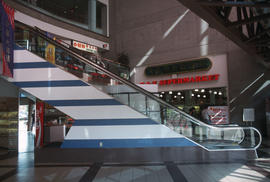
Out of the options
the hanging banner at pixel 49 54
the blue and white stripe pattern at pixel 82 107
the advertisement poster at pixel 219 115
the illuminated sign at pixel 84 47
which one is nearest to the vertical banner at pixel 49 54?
the hanging banner at pixel 49 54

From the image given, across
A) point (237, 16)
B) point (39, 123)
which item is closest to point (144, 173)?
point (39, 123)

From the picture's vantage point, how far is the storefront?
1177 cm

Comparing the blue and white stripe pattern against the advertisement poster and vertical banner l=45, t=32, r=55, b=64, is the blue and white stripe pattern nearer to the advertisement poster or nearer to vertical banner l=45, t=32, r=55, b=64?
vertical banner l=45, t=32, r=55, b=64

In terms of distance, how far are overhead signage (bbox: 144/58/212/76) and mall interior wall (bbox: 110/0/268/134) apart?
322 millimetres

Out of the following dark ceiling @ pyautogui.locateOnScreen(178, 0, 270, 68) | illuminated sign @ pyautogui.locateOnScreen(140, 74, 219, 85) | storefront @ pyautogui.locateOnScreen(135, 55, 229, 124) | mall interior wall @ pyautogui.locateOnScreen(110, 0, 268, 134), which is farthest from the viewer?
illuminated sign @ pyautogui.locateOnScreen(140, 74, 219, 85)

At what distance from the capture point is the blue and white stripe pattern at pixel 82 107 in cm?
533

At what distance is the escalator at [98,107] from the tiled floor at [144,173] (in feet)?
1.73

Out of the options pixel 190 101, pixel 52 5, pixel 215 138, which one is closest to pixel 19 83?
pixel 215 138

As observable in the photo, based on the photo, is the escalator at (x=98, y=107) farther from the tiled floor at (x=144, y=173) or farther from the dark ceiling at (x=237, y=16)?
the dark ceiling at (x=237, y=16)

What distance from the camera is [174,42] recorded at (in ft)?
45.7

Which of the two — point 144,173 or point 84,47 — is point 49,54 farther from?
point 84,47

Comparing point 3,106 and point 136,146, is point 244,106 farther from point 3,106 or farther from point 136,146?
point 3,106

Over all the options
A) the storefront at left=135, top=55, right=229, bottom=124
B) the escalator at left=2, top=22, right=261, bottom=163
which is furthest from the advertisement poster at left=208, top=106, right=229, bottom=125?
the escalator at left=2, top=22, right=261, bottom=163

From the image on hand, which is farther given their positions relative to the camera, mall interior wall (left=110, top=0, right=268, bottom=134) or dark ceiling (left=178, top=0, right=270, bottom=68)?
mall interior wall (left=110, top=0, right=268, bottom=134)
